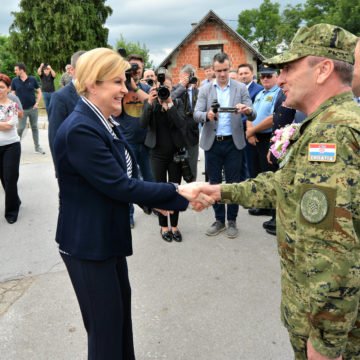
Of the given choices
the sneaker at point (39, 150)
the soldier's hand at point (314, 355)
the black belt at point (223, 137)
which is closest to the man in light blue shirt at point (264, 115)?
the black belt at point (223, 137)

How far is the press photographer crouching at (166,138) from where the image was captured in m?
3.88

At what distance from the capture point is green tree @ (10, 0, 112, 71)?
2725cm

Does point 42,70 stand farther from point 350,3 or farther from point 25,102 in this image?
point 350,3

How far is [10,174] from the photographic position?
4.85 meters

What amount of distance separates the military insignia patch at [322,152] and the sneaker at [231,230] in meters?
3.17

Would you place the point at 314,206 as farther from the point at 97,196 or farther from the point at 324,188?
the point at 97,196

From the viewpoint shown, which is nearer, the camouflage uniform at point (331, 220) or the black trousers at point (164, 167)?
the camouflage uniform at point (331, 220)

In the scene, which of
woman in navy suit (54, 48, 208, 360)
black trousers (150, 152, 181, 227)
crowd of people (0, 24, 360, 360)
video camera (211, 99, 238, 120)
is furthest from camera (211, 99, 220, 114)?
woman in navy suit (54, 48, 208, 360)

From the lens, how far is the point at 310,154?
1.21m

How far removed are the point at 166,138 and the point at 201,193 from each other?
213 centimetres

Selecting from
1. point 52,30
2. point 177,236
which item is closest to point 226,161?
point 177,236

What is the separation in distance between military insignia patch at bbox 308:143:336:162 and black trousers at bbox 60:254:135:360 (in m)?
1.11

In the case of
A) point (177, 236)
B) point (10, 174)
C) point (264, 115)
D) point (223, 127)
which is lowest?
point (177, 236)

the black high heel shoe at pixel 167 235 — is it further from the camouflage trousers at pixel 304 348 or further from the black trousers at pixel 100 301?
the camouflage trousers at pixel 304 348
